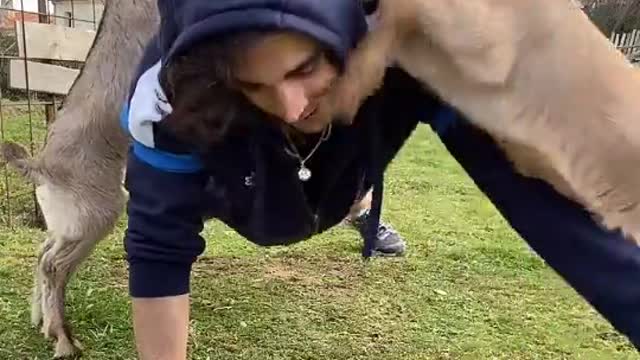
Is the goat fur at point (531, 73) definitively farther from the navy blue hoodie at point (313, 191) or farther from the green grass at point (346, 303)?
the green grass at point (346, 303)

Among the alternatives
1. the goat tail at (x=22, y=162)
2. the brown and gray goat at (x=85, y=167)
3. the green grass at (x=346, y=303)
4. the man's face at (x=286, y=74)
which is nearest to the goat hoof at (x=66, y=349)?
the green grass at (x=346, y=303)

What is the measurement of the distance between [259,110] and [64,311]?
142cm

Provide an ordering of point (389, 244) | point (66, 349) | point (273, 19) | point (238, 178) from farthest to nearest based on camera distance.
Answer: point (389, 244) → point (66, 349) → point (238, 178) → point (273, 19)

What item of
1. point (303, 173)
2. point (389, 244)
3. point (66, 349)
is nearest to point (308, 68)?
point (303, 173)

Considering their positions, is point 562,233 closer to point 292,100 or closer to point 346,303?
point 292,100

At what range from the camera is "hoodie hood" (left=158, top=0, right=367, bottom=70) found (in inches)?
33.0

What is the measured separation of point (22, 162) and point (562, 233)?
1.72 meters

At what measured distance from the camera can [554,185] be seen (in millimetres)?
1069

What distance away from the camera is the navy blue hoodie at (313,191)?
1120mm

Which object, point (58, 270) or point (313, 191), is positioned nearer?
point (313, 191)

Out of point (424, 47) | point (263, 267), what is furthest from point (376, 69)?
point (263, 267)

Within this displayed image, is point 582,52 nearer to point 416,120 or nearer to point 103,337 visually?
point 416,120

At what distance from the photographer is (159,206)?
4.14ft

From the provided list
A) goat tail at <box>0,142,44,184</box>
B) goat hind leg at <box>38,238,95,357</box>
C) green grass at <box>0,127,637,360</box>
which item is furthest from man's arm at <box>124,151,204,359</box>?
goat tail at <box>0,142,44,184</box>
